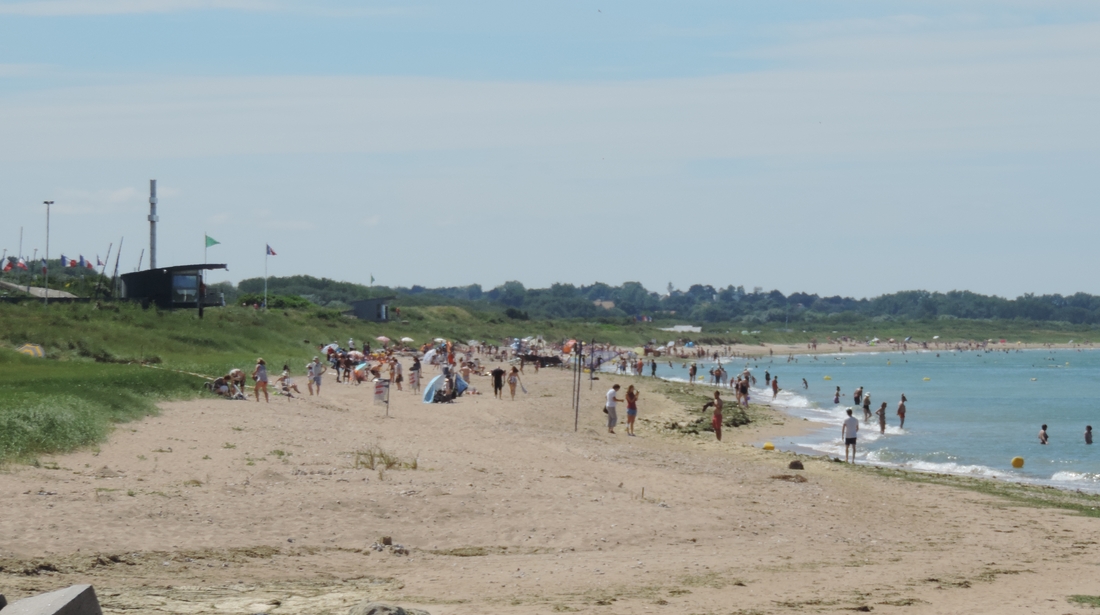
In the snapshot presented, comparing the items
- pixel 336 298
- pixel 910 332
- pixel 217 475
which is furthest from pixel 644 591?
pixel 910 332

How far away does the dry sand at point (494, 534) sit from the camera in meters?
9.50

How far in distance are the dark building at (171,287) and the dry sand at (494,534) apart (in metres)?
32.2

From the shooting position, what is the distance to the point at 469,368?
47250 mm

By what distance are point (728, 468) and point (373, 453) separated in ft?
22.3

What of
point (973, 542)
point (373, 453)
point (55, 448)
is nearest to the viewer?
point (973, 542)

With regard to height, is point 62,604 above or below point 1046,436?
above

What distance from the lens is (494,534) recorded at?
12305 millimetres

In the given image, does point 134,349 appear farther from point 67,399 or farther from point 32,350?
point 67,399

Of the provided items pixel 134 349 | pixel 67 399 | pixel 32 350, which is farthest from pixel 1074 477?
pixel 134 349

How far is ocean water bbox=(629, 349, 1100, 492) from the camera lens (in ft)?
86.8

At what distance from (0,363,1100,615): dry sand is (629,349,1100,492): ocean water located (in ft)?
25.2

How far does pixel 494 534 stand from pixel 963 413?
117ft

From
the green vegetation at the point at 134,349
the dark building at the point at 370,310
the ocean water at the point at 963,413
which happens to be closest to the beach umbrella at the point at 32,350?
the green vegetation at the point at 134,349

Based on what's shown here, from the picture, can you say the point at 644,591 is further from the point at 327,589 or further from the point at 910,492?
the point at 910,492
